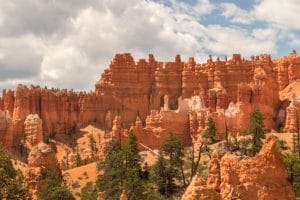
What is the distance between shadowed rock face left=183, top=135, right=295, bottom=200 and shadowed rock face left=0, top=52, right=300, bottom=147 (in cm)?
5677

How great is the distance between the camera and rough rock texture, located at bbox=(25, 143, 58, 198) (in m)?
53.6

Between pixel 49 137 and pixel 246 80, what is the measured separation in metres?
31.8

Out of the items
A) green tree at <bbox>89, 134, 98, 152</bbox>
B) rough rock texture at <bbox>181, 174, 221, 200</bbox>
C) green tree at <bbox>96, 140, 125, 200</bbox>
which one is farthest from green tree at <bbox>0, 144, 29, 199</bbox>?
green tree at <bbox>89, 134, 98, 152</bbox>

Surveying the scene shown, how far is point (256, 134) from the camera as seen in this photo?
199ft

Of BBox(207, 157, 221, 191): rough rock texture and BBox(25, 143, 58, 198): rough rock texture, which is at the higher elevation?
BBox(207, 157, 221, 191): rough rock texture

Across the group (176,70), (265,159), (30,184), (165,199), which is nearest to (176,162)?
(165,199)

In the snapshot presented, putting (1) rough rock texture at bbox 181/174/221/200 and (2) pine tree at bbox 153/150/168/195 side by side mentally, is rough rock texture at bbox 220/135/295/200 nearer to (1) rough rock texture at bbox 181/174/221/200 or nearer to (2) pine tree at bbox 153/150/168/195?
(1) rough rock texture at bbox 181/174/221/200

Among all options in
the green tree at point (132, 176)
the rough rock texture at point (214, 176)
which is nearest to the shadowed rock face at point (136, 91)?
the green tree at point (132, 176)

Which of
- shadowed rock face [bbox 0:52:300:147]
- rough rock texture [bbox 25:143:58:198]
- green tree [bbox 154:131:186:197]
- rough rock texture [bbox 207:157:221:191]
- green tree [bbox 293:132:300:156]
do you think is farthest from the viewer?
shadowed rock face [bbox 0:52:300:147]

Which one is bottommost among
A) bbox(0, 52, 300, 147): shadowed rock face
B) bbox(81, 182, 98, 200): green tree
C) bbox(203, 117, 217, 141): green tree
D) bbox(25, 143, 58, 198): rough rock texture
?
bbox(81, 182, 98, 200): green tree

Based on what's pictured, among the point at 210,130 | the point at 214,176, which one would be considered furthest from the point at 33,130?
the point at 214,176

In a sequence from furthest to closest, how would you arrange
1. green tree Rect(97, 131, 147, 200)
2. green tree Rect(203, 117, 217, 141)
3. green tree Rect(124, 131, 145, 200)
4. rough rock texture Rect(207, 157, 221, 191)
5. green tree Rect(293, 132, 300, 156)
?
green tree Rect(203, 117, 217, 141) < green tree Rect(293, 132, 300, 156) < green tree Rect(97, 131, 147, 200) < green tree Rect(124, 131, 145, 200) < rough rock texture Rect(207, 157, 221, 191)

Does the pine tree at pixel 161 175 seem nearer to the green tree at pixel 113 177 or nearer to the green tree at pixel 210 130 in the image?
the green tree at pixel 113 177

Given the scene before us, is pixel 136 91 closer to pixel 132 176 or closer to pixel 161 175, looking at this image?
pixel 161 175
